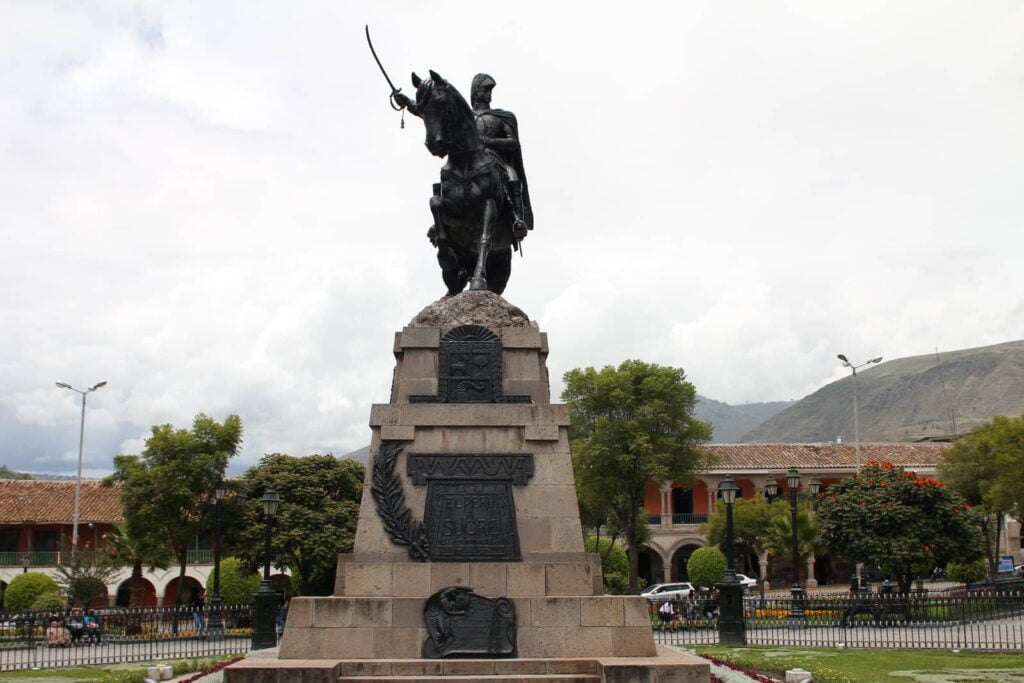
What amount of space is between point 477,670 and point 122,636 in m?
18.7

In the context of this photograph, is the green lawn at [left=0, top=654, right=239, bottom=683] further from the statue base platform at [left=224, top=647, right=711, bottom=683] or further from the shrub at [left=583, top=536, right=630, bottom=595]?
the shrub at [left=583, top=536, right=630, bottom=595]

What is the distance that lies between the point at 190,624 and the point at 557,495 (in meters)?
19.5

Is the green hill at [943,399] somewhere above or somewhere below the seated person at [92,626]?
above

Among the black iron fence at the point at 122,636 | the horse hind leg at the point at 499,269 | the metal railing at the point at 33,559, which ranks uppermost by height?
the horse hind leg at the point at 499,269

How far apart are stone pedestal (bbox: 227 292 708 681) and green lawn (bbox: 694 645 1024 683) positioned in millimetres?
3319

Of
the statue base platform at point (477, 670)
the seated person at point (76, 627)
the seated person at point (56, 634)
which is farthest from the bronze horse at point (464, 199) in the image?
the seated person at point (76, 627)

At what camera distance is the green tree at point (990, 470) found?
33750 millimetres

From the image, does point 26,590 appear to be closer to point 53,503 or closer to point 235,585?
point 235,585

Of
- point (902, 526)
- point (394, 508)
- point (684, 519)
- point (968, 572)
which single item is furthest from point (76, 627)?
point (684, 519)

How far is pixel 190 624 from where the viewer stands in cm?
2738

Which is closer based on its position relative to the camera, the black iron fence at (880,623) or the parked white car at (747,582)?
the black iron fence at (880,623)

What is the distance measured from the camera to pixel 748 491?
176ft

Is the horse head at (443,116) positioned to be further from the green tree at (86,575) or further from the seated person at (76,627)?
the green tree at (86,575)

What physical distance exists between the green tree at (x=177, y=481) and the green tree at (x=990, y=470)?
2507 centimetres
